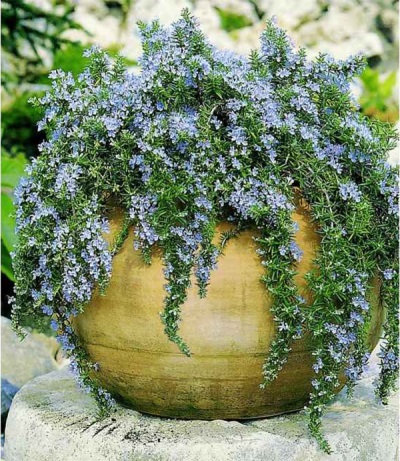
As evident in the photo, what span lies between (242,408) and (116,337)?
436mm

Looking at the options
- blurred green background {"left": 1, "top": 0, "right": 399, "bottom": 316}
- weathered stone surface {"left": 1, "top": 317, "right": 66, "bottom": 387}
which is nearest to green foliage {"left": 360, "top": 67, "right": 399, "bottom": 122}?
blurred green background {"left": 1, "top": 0, "right": 399, "bottom": 316}

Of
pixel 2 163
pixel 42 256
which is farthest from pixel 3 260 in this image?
pixel 42 256

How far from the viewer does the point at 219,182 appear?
222cm

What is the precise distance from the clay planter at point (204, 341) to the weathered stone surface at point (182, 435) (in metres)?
0.07

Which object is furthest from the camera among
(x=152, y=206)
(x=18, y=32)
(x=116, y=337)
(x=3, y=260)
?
(x=18, y=32)

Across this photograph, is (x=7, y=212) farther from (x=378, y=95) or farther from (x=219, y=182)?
(x=378, y=95)

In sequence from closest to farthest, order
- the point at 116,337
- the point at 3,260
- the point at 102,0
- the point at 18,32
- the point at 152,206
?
the point at 152,206 < the point at 116,337 < the point at 3,260 < the point at 18,32 < the point at 102,0

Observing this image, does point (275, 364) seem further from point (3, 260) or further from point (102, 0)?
point (102, 0)

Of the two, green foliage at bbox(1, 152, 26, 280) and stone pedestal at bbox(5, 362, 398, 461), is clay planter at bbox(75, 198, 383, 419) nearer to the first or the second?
stone pedestal at bbox(5, 362, 398, 461)

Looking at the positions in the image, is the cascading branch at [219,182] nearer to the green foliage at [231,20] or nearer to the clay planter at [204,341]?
the clay planter at [204,341]

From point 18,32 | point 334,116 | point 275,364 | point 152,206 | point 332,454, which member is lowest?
point 332,454

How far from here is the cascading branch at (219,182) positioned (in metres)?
2.22

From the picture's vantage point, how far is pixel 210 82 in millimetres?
2262

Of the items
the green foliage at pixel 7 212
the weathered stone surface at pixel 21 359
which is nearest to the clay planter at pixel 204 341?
the weathered stone surface at pixel 21 359
